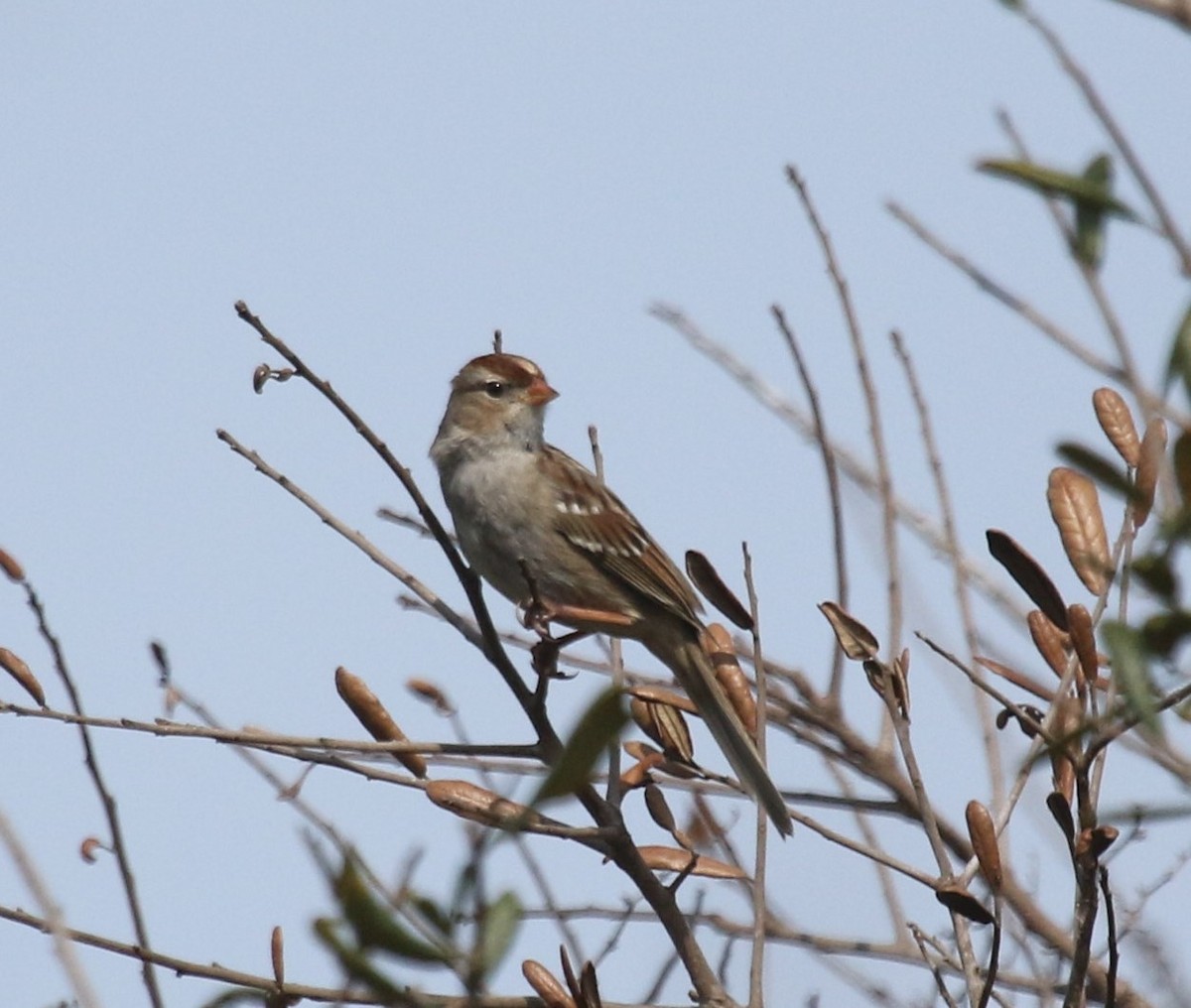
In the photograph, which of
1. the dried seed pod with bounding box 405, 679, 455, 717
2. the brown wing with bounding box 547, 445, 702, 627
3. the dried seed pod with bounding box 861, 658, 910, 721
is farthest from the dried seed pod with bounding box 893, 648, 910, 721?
the brown wing with bounding box 547, 445, 702, 627

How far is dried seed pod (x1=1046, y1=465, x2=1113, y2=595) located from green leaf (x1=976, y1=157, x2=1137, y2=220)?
3.46 ft

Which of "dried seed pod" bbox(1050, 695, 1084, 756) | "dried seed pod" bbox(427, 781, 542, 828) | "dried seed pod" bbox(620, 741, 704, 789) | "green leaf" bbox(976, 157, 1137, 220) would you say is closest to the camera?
"green leaf" bbox(976, 157, 1137, 220)

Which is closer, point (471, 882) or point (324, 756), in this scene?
point (471, 882)

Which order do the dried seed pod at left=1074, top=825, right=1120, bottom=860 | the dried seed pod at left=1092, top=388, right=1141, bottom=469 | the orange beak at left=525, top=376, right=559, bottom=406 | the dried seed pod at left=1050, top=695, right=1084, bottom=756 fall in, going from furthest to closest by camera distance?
the orange beak at left=525, top=376, right=559, bottom=406 → the dried seed pod at left=1092, top=388, right=1141, bottom=469 → the dried seed pod at left=1050, top=695, right=1084, bottom=756 → the dried seed pod at left=1074, top=825, right=1120, bottom=860

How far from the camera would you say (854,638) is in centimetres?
264

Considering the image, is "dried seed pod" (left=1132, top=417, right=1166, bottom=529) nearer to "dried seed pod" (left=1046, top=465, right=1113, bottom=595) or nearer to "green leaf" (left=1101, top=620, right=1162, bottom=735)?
"dried seed pod" (left=1046, top=465, right=1113, bottom=595)

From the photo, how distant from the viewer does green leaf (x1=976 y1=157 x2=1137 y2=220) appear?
127 cm

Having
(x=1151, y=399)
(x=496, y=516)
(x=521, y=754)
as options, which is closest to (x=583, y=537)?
(x=496, y=516)

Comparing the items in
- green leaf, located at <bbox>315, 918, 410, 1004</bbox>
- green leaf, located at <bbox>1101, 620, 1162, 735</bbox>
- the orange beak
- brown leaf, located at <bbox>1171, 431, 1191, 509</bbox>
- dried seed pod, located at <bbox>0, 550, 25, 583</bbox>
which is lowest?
green leaf, located at <bbox>315, 918, 410, 1004</bbox>

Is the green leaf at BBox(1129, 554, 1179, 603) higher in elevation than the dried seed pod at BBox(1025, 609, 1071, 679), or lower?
lower

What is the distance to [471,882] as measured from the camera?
1183 millimetres

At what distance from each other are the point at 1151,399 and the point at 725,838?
193 cm

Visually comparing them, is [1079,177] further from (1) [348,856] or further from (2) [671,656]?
(2) [671,656]

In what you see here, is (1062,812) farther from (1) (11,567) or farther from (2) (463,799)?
(1) (11,567)
